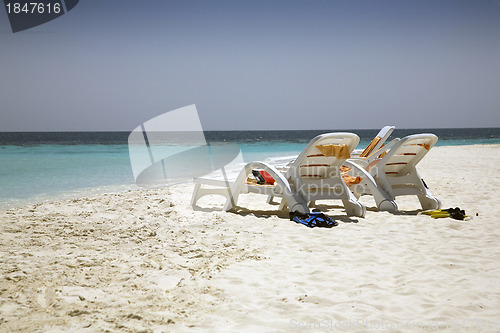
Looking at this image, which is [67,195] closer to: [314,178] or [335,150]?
[314,178]

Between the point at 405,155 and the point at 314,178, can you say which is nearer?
the point at 314,178

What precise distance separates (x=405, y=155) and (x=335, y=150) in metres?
1.32

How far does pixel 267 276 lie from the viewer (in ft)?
9.88

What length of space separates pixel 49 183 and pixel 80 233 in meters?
7.40

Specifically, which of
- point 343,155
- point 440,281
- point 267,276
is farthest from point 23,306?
point 343,155

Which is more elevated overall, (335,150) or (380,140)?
(335,150)

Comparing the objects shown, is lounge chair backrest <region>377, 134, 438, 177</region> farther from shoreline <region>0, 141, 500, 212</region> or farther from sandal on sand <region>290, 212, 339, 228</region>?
shoreline <region>0, 141, 500, 212</region>

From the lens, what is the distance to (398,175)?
587cm

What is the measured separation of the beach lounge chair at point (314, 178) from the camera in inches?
197

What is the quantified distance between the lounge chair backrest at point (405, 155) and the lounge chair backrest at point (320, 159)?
2.26 feet

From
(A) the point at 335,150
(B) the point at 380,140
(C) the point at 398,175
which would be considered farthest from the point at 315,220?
(B) the point at 380,140

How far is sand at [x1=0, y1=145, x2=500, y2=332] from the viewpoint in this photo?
7.59 ft

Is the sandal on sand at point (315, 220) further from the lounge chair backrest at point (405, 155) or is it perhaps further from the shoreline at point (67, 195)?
the shoreline at point (67, 195)

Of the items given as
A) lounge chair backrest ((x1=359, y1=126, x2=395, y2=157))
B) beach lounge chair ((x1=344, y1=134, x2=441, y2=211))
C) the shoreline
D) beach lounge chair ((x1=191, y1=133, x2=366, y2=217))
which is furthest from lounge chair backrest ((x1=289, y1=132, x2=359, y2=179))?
the shoreline
